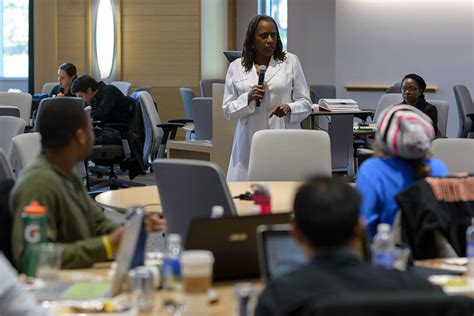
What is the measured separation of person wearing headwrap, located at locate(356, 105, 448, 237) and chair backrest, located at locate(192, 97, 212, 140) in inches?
222

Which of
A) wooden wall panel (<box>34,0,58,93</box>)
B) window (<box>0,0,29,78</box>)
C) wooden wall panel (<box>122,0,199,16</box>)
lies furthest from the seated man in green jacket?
window (<box>0,0,29,78</box>)

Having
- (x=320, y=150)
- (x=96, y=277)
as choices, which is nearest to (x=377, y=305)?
(x=96, y=277)

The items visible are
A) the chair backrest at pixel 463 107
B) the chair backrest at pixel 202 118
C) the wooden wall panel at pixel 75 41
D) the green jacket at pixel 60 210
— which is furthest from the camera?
the wooden wall panel at pixel 75 41

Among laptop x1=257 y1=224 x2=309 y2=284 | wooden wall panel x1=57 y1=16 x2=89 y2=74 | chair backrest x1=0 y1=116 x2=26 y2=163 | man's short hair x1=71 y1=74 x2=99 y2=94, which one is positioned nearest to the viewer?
laptop x1=257 y1=224 x2=309 y2=284

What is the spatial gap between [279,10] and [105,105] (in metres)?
6.84

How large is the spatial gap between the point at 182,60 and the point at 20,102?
17.1ft

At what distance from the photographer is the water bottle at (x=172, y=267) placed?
2.78 m

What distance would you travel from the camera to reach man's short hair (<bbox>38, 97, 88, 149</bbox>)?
10.7 ft

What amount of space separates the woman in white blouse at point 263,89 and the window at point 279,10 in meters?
9.16

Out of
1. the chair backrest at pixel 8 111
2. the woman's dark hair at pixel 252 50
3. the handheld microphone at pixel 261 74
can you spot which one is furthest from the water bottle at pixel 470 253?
the chair backrest at pixel 8 111

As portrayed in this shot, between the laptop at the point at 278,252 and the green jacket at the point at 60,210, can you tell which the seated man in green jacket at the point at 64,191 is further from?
the laptop at the point at 278,252

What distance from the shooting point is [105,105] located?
915 cm

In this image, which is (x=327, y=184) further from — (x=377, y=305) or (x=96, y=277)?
(x=96, y=277)

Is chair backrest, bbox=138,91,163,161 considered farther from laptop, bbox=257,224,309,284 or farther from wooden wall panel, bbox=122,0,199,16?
laptop, bbox=257,224,309,284
